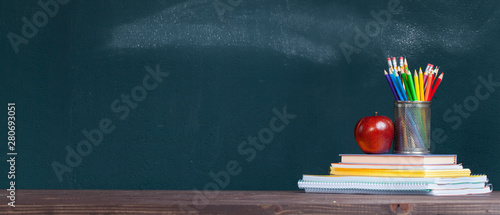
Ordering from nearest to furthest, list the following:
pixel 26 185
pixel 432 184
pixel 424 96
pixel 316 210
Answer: pixel 316 210 → pixel 432 184 → pixel 424 96 → pixel 26 185

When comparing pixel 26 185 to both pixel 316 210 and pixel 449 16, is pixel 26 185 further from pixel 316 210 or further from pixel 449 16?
pixel 449 16

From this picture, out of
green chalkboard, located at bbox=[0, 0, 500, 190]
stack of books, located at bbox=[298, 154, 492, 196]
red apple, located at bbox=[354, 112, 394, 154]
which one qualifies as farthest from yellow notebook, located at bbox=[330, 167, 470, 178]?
green chalkboard, located at bbox=[0, 0, 500, 190]

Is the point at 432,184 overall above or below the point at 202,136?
below

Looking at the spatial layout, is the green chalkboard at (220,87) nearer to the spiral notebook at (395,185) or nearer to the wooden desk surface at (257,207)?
the spiral notebook at (395,185)

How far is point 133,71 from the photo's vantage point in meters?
1.81

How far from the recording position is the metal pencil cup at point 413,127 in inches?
52.4

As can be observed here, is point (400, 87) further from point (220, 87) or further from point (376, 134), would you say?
Answer: point (220, 87)

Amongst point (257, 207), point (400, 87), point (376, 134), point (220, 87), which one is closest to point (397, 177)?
point (376, 134)

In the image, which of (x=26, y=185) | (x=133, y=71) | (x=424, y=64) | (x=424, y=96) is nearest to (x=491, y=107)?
(x=424, y=64)

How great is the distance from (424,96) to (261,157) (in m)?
0.64

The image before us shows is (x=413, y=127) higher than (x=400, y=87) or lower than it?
lower

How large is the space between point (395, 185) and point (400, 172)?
0.04 metres

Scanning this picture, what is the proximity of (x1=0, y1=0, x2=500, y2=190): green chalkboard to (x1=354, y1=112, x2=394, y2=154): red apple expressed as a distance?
459 millimetres

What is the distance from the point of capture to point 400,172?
1.20 meters
